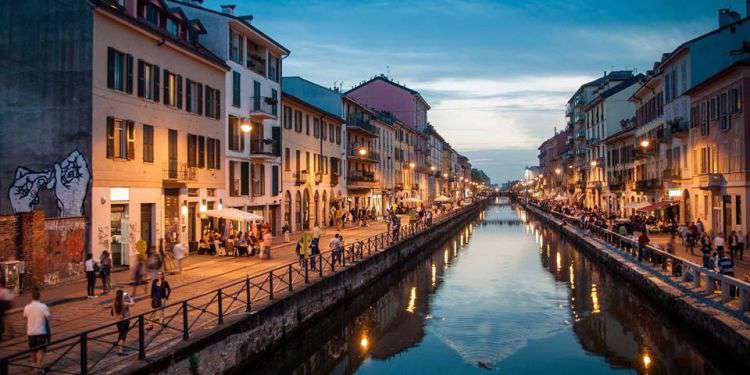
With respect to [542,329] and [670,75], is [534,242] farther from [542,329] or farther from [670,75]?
[542,329]

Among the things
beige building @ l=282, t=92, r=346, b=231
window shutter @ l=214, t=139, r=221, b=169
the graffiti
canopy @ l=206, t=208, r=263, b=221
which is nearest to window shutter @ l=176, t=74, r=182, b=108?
window shutter @ l=214, t=139, r=221, b=169

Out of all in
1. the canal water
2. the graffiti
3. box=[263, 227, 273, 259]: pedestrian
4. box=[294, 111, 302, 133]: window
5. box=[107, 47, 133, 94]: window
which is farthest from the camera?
box=[294, 111, 302, 133]: window

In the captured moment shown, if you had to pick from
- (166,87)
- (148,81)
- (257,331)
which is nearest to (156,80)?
(148,81)

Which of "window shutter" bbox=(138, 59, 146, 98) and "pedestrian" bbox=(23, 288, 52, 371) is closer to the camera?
"pedestrian" bbox=(23, 288, 52, 371)

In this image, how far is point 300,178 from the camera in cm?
4931

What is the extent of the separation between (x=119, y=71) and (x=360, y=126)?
3971cm

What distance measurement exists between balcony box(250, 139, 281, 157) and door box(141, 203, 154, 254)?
11.7 m

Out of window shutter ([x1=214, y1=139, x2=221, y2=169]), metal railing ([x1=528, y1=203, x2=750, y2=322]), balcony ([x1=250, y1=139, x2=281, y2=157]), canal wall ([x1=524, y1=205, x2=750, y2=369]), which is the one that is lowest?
canal wall ([x1=524, y1=205, x2=750, y2=369])

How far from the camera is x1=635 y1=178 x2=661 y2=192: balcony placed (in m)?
52.6

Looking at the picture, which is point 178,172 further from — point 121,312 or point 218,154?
point 121,312

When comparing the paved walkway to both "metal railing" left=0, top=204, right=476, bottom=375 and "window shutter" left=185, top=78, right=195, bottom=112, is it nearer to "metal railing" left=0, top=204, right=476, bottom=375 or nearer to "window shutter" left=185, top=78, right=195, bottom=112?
"metal railing" left=0, top=204, right=476, bottom=375

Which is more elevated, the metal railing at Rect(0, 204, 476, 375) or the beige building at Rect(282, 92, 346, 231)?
the beige building at Rect(282, 92, 346, 231)

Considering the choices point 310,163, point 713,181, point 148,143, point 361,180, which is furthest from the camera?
point 361,180

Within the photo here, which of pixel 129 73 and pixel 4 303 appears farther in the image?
pixel 129 73
